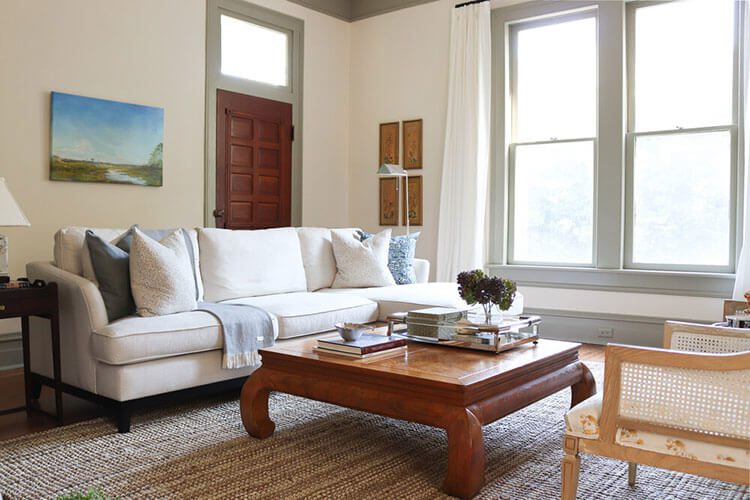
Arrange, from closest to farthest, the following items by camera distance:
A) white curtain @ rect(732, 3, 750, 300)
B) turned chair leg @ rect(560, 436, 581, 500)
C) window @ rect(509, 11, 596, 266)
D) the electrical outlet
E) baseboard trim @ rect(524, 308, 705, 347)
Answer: turned chair leg @ rect(560, 436, 581, 500)
white curtain @ rect(732, 3, 750, 300)
baseboard trim @ rect(524, 308, 705, 347)
the electrical outlet
window @ rect(509, 11, 596, 266)

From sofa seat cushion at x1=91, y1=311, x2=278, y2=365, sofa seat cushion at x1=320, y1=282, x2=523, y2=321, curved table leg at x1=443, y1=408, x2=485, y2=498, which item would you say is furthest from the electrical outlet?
curved table leg at x1=443, y1=408, x2=485, y2=498

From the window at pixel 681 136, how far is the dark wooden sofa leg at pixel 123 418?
4.02 meters

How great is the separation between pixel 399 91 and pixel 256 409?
14.4 ft

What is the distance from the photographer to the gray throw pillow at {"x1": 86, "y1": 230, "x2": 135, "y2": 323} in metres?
3.29

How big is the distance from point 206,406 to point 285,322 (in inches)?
23.5

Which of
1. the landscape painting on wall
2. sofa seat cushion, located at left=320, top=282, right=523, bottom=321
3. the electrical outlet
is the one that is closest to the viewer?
sofa seat cushion, located at left=320, top=282, right=523, bottom=321

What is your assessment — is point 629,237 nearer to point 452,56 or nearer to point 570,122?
point 570,122

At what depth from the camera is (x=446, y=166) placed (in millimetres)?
6180

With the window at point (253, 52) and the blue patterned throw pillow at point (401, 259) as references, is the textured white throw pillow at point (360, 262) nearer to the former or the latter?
the blue patterned throw pillow at point (401, 259)

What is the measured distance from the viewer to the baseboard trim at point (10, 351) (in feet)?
14.5

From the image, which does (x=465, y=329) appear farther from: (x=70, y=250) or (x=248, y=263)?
(x=70, y=250)

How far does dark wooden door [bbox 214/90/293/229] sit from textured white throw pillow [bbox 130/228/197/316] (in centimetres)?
234

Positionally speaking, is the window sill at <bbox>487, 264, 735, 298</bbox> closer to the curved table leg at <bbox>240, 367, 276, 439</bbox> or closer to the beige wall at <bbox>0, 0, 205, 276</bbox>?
the beige wall at <bbox>0, 0, 205, 276</bbox>

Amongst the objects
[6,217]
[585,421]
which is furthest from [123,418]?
[585,421]
